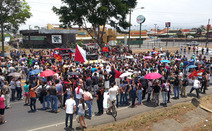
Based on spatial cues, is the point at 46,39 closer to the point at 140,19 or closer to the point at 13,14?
the point at 13,14

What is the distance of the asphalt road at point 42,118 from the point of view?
7973mm

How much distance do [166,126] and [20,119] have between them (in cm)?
670

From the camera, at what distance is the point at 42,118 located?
8836 mm

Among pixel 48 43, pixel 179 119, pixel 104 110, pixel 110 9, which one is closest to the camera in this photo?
pixel 179 119

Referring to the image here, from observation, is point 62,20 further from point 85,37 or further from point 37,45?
point 85,37

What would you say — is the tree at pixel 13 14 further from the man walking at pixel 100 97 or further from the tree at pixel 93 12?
the man walking at pixel 100 97

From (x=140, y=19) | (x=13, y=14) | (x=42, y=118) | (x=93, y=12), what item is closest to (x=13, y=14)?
(x=13, y=14)

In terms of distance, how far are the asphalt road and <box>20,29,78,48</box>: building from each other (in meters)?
34.5

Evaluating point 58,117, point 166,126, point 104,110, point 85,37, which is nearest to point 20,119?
point 58,117

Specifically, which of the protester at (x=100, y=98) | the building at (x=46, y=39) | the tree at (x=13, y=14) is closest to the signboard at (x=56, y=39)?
the building at (x=46, y=39)

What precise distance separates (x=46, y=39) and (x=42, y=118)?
37.6 m

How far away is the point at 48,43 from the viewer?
43.9 m

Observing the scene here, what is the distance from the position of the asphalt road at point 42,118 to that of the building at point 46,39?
34.5 m

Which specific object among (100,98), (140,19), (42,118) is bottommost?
(42,118)
